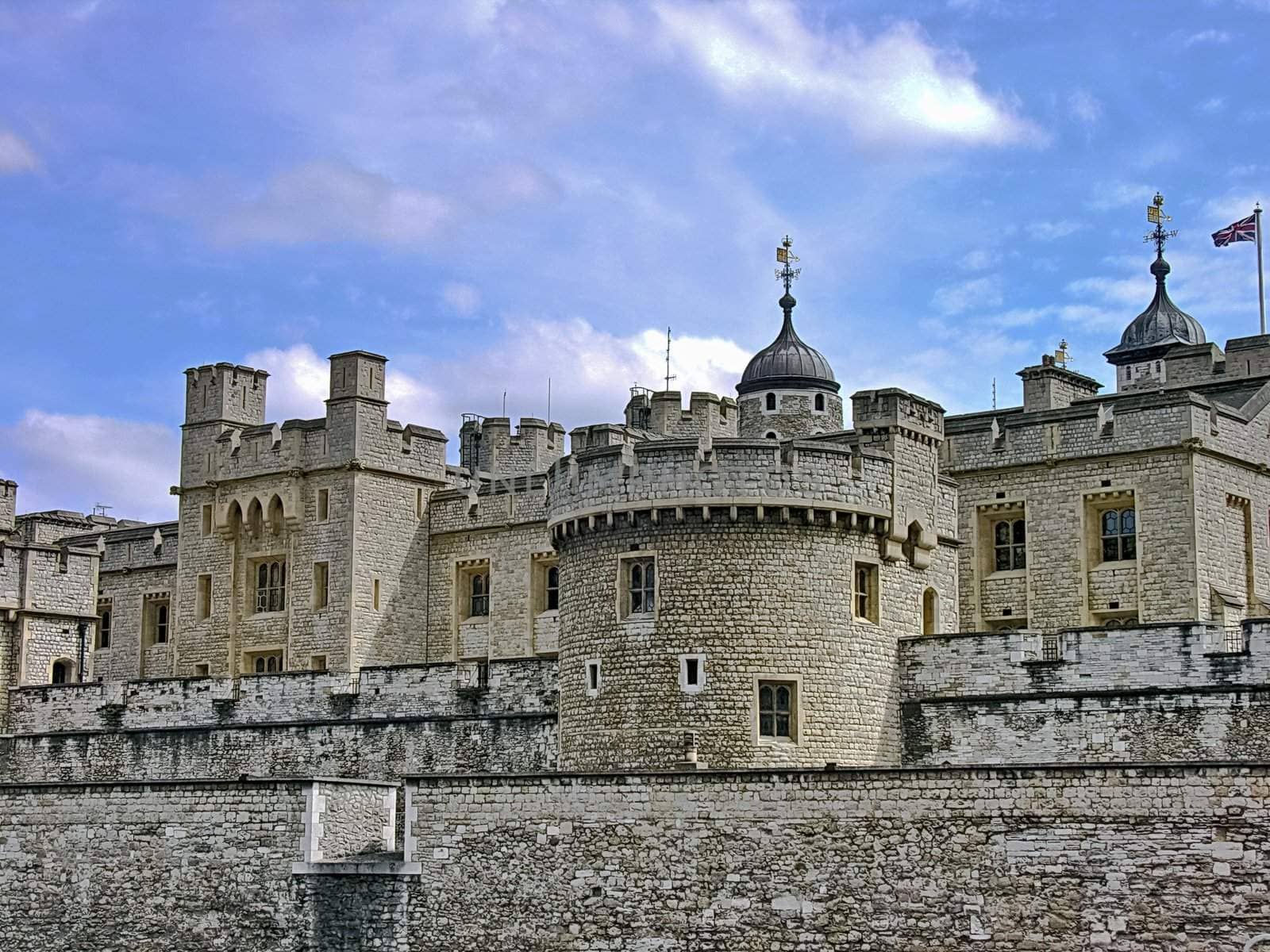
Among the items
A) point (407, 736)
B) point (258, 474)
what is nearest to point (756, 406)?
point (258, 474)

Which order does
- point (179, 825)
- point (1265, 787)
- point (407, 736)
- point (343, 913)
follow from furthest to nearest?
1. point (407, 736)
2. point (179, 825)
3. point (343, 913)
4. point (1265, 787)

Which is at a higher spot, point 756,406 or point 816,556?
point 756,406

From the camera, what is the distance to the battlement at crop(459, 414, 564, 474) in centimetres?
6022

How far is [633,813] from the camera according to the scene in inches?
1251

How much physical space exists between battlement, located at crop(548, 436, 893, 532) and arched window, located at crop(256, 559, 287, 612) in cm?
1704

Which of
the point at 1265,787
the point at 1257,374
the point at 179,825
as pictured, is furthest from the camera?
the point at 1257,374

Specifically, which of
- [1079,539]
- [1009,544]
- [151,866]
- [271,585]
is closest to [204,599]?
[271,585]

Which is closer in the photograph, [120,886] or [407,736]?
[120,886]

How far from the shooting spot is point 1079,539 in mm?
46906

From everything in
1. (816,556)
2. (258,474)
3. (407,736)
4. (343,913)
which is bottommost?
(343,913)

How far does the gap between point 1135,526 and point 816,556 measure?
12.1 metres

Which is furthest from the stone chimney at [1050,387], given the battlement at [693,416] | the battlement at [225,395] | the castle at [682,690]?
the battlement at [225,395]

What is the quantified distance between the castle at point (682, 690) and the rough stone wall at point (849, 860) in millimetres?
46

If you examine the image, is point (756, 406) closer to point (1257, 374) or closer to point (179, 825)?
point (1257, 374)
